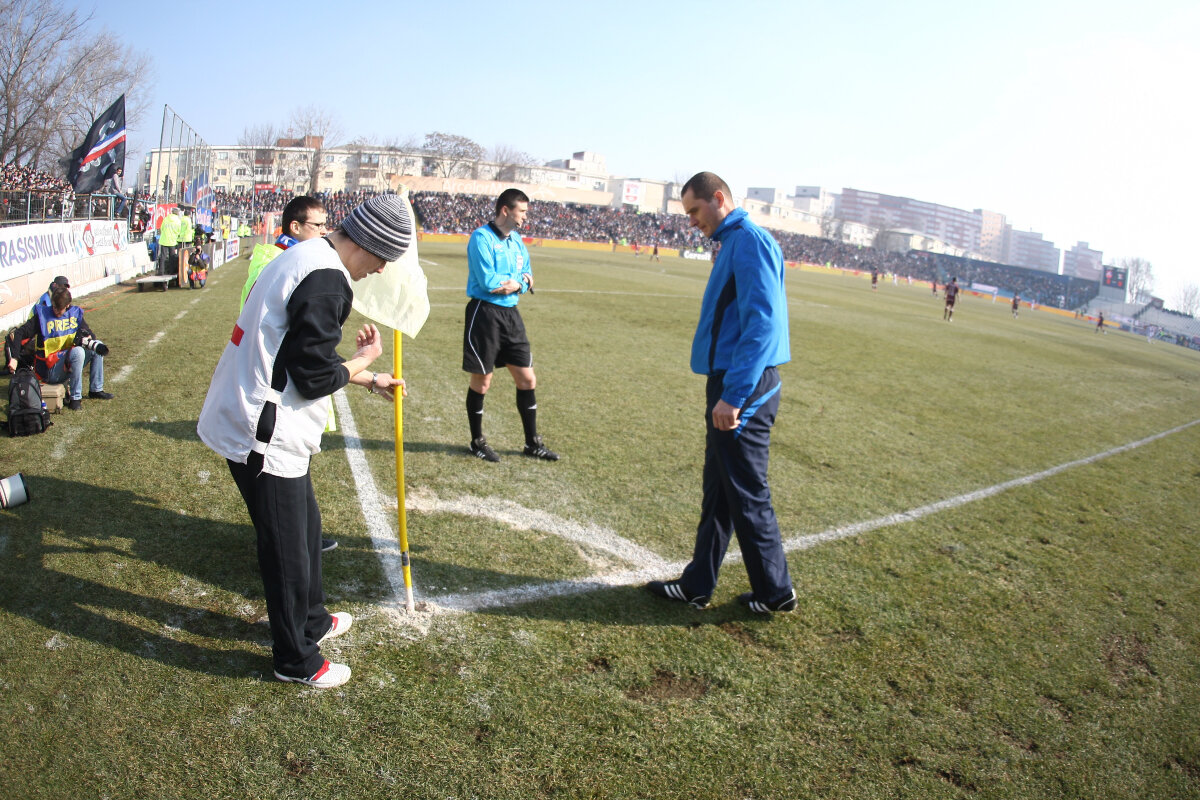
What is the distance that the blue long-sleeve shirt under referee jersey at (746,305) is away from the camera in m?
3.22

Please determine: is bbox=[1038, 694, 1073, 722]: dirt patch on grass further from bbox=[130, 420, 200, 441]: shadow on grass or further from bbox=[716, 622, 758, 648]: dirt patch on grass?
bbox=[130, 420, 200, 441]: shadow on grass

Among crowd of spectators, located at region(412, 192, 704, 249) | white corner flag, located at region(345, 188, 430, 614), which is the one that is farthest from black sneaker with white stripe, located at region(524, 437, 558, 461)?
crowd of spectators, located at region(412, 192, 704, 249)

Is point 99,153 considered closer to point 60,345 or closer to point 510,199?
point 60,345

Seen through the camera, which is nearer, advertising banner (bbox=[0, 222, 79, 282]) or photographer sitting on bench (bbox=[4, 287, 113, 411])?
photographer sitting on bench (bbox=[4, 287, 113, 411])

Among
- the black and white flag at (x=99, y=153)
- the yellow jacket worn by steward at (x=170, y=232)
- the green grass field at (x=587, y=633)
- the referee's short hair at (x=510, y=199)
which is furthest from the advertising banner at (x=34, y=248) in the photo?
the referee's short hair at (x=510, y=199)

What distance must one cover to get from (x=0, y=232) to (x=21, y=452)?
6.64 m

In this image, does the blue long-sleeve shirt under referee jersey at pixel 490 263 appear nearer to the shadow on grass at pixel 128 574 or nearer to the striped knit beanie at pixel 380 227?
the shadow on grass at pixel 128 574

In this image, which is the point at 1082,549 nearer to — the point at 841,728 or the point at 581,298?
the point at 841,728

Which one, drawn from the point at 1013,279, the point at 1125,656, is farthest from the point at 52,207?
the point at 1013,279

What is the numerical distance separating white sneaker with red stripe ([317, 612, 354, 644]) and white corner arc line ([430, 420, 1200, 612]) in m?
0.44

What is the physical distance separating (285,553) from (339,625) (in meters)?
0.68

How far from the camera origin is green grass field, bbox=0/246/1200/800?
248 centimetres

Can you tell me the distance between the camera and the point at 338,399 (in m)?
7.13

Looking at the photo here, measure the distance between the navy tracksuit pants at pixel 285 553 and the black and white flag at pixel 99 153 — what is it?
19473mm
